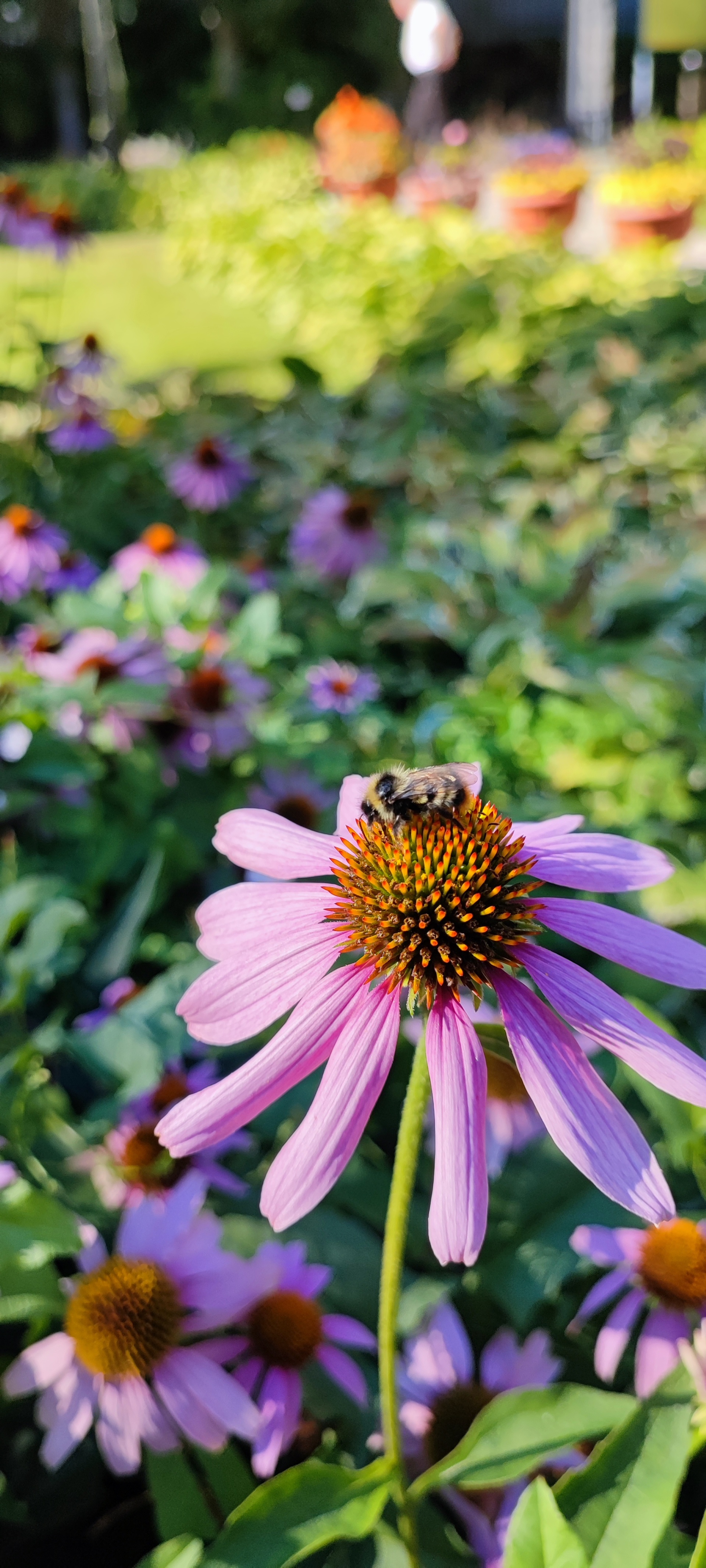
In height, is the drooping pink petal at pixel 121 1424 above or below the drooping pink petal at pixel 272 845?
below

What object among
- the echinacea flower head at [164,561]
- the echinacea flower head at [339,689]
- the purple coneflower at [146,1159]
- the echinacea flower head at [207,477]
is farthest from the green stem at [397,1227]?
the echinacea flower head at [207,477]

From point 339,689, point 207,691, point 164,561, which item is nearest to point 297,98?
point 164,561

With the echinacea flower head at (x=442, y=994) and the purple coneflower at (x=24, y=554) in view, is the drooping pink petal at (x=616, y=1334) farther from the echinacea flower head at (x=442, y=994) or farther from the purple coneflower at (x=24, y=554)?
the purple coneflower at (x=24, y=554)

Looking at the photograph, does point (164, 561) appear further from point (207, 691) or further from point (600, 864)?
point (600, 864)

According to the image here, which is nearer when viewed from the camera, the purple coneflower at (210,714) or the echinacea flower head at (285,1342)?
the echinacea flower head at (285,1342)

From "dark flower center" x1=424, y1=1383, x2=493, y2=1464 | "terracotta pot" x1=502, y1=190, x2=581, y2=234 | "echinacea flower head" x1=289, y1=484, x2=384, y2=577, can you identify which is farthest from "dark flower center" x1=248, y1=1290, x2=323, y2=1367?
"terracotta pot" x1=502, y1=190, x2=581, y2=234

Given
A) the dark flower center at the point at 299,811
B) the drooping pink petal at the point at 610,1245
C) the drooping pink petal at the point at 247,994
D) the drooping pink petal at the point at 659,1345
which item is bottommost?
the drooping pink petal at the point at 659,1345

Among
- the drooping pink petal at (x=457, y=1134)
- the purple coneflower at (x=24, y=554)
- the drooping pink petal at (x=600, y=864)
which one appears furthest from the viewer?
the purple coneflower at (x=24, y=554)
